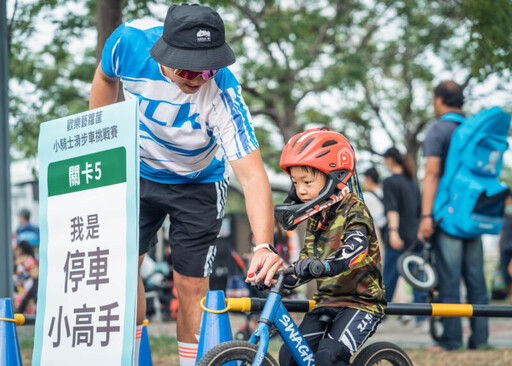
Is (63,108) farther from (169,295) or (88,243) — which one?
(88,243)

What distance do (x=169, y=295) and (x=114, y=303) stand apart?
8474 millimetres

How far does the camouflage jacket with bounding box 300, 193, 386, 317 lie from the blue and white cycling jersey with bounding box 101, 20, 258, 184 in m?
Result: 0.50

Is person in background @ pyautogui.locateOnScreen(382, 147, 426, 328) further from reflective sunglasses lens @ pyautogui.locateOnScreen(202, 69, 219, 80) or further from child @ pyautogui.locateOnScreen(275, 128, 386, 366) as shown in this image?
reflective sunglasses lens @ pyautogui.locateOnScreen(202, 69, 219, 80)

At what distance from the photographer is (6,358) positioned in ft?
10.5

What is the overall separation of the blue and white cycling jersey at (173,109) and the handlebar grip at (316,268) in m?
0.62

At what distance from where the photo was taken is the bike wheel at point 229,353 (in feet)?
8.81

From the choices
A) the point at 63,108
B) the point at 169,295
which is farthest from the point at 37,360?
the point at 63,108

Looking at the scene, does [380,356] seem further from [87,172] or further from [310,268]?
[87,172]

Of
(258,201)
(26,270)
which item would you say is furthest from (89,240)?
(26,270)

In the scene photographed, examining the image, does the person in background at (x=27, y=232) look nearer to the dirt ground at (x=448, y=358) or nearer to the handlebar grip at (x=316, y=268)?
the dirt ground at (x=448, y=358)

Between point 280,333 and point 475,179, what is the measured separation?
327cm

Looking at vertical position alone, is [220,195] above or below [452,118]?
below

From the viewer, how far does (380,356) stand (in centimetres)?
331

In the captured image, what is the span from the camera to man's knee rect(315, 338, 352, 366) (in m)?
3.01
